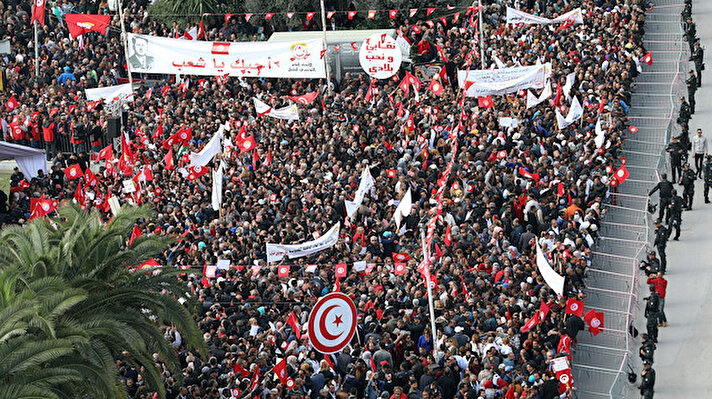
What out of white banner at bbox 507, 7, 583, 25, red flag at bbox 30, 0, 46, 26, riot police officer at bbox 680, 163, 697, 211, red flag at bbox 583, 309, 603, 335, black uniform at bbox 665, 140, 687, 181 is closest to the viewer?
red flag at bbox 583, 309, 603, 335

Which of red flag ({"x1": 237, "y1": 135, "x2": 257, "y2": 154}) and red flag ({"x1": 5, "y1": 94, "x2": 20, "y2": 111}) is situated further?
red flag ({"x1": 5, "y1": 94, "x2": 20, "y2": 111})

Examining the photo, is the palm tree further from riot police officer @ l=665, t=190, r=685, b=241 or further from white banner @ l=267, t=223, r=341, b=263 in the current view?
riot police officer @ l=665, t=190, r=685, b=241

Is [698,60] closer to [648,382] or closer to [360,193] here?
[360,193]

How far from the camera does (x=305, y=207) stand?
3228 cm

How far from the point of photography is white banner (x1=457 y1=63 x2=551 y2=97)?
1367 inches

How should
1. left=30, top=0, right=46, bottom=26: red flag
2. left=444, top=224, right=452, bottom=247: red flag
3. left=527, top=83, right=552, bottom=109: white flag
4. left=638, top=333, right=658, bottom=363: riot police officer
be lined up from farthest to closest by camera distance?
1. left=30, top=0, right=46, bottom=26: red flag
2. left=527, top=83, right=552, bottom=109: white flag
3. left=444, top=224, right=452, bottom=247: red flag
4. left=638, top=333, right=658, bottom=363: riot police officer

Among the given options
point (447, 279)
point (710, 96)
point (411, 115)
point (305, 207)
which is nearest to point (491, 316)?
point (447, 279)

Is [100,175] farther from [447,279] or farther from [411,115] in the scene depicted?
[447,279]

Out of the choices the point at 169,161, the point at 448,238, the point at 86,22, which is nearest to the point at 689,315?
the point at 448,238

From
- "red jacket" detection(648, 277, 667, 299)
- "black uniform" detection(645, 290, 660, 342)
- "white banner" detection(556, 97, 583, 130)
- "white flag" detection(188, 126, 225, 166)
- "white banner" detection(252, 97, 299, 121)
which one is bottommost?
"black uniform" detection(645, 290, 660, 342)

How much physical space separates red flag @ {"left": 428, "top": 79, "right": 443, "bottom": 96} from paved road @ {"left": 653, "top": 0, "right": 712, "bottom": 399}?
8012mm

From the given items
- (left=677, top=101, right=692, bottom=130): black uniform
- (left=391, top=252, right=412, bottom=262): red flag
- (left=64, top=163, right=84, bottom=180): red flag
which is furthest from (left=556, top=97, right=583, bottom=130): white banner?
(left=64, top=163, right=84, bottom=180): red flag

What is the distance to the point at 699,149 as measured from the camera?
31.6 m

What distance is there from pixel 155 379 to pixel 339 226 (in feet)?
23.0
